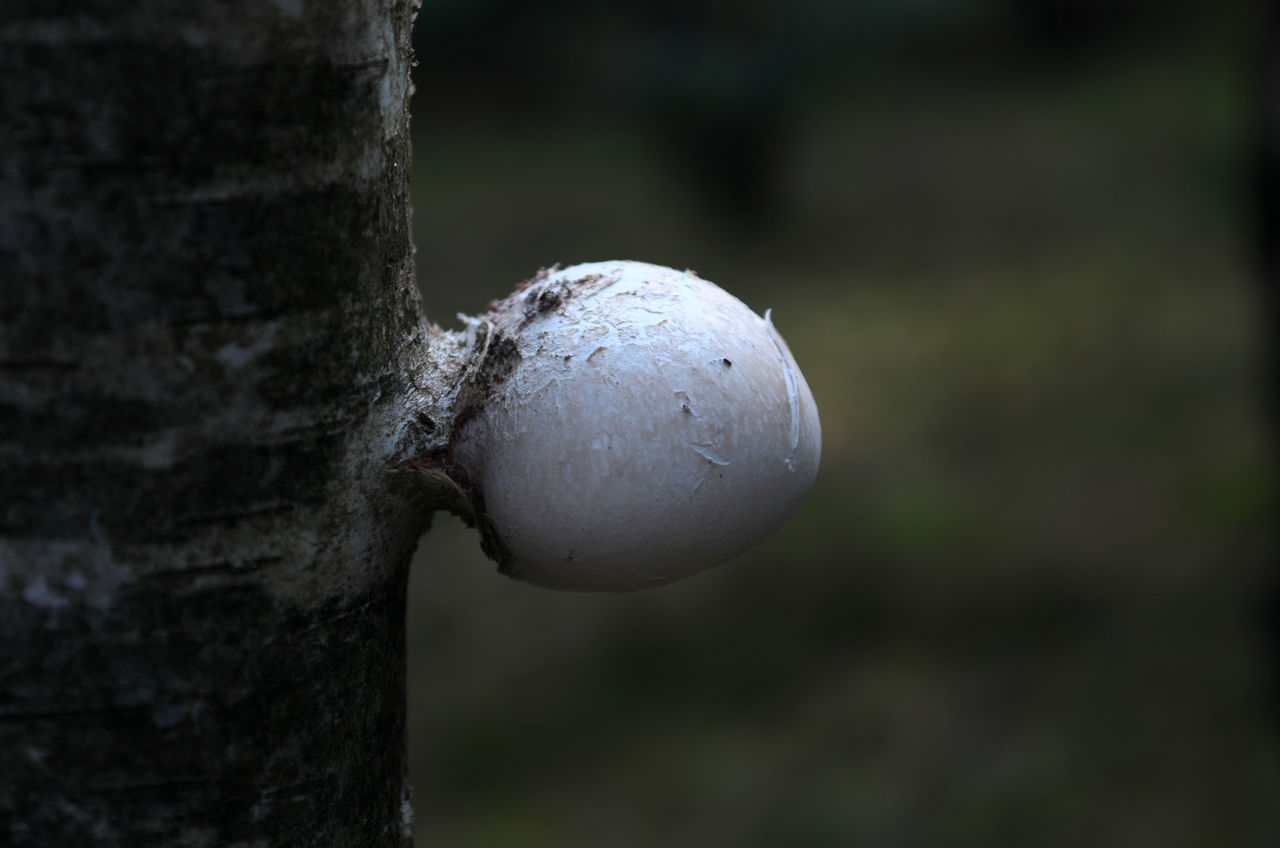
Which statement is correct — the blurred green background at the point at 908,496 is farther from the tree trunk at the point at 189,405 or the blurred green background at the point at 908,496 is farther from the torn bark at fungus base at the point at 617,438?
the tree trunk at the point at 189,405

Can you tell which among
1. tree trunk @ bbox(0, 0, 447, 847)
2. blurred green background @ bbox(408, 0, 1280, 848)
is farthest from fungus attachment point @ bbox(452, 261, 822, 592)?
blurred green background @ bbox(408, 0, 1280, 848)

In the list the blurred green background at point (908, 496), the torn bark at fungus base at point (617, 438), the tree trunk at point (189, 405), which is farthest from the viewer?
the blurred green background at point (908, 496)

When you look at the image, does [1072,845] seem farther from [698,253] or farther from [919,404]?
[698,253]

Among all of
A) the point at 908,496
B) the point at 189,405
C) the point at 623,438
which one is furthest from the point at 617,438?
the point at 908,496

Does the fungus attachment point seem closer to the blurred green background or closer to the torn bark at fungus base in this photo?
the torn bark at fungus base

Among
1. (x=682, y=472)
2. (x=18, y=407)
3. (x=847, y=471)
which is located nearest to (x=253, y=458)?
(x=18, y=407)

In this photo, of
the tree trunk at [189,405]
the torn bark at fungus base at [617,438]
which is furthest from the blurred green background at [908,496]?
the tree trunk at [189,405]
